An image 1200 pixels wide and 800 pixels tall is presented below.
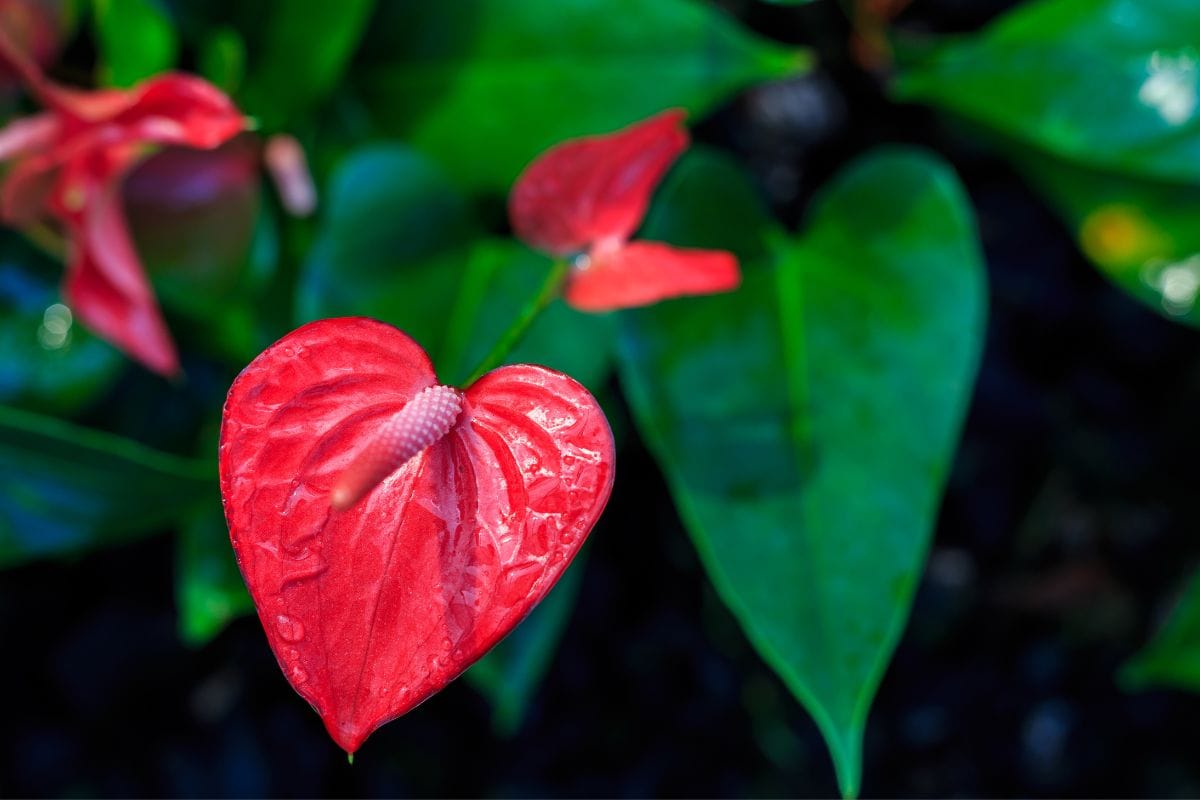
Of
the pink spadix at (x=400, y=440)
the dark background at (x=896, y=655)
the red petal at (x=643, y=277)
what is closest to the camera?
the pink spadix at (x=400, y=440)

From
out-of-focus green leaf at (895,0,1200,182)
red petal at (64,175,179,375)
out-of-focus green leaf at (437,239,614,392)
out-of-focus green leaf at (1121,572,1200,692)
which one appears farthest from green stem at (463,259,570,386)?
out-of-focus green leaf at (1121,572,1200,692)

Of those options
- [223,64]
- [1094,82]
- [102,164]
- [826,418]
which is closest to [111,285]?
[102,164]

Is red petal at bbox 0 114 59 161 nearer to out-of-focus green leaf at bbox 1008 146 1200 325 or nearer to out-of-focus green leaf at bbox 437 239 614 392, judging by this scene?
out-of-focus green leaf at bbox 437 239 614 392

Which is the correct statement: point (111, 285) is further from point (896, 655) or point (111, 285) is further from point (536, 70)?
point (896, 655)

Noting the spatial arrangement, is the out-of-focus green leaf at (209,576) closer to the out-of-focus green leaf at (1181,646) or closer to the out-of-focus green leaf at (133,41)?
the out-of-focus green leaf at (133,41)

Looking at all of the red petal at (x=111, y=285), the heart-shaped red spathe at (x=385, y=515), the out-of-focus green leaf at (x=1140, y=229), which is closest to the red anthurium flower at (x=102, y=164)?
the red petal at (x=111, y=285)

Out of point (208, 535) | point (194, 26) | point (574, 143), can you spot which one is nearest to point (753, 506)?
point (574, 143)
